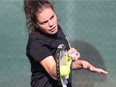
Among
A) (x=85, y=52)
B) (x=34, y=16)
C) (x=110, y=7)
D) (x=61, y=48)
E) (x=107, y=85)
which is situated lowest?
(x=107, y=85)

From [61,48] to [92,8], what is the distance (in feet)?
3.87

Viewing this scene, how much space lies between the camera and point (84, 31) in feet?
10.3

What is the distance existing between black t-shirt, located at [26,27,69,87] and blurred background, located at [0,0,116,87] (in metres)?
1.00

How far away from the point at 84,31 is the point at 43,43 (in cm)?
116

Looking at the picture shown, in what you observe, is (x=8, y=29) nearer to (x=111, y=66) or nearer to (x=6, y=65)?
(x=6, y=65)

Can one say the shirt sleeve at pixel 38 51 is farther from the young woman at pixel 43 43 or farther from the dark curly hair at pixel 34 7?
the dark curly hair at pixel 34 7

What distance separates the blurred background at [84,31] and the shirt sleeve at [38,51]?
1069 millimetres

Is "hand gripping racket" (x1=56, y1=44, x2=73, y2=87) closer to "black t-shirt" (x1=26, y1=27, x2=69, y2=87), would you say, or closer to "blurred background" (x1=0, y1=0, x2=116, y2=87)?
"black t-shirt" (x1=26, y1=27, x2=69, y2=87)

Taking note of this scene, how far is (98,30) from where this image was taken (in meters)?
3.11

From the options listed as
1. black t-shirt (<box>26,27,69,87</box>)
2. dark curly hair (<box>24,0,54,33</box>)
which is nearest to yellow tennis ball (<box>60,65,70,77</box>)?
black t-shirt (<box>26,27,69,87</box>)

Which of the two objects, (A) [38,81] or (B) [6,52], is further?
(B) [6,52]

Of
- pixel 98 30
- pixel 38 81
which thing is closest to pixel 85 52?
pixel 98 30

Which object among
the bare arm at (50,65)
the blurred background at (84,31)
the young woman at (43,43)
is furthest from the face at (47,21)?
the blurred background at (84,31)

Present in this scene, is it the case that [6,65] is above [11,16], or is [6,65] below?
below
